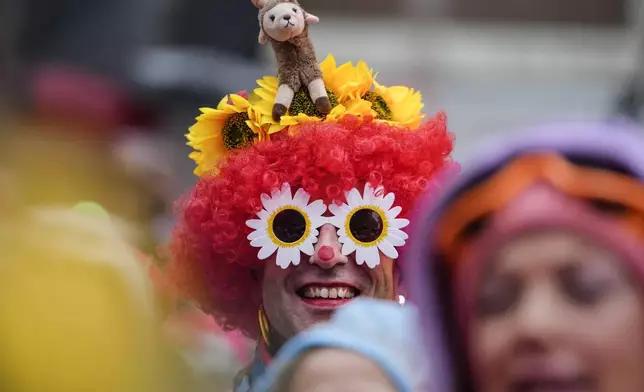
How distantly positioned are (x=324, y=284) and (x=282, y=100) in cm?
28

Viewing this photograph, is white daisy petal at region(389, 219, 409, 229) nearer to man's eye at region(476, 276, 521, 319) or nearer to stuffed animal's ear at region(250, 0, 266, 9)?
stuffed animal's ear at region(250, 0, 266, 9)

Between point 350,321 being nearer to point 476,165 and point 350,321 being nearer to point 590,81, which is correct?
point 476,165

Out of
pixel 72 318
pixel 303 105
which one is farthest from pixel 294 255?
pixel 72 318

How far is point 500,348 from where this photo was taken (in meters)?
0.74

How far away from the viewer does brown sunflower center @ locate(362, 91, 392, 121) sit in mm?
1449

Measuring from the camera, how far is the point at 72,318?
3.86ft

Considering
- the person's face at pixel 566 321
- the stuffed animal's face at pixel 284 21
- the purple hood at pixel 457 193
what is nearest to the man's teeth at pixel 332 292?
the stuffed animal's face at pixel 284 21

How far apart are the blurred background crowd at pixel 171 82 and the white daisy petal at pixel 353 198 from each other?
6.9 inches

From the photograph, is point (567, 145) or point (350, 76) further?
point (350, 76)

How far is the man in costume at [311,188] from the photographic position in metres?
1.36

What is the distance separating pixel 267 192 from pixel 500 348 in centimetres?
72

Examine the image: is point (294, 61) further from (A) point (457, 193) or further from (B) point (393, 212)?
(A) point (457, 193)

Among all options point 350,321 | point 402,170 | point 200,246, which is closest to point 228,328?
point 200,246

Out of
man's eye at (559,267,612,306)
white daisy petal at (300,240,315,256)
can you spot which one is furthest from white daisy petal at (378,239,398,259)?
man's eye at (559,267,612,306)
